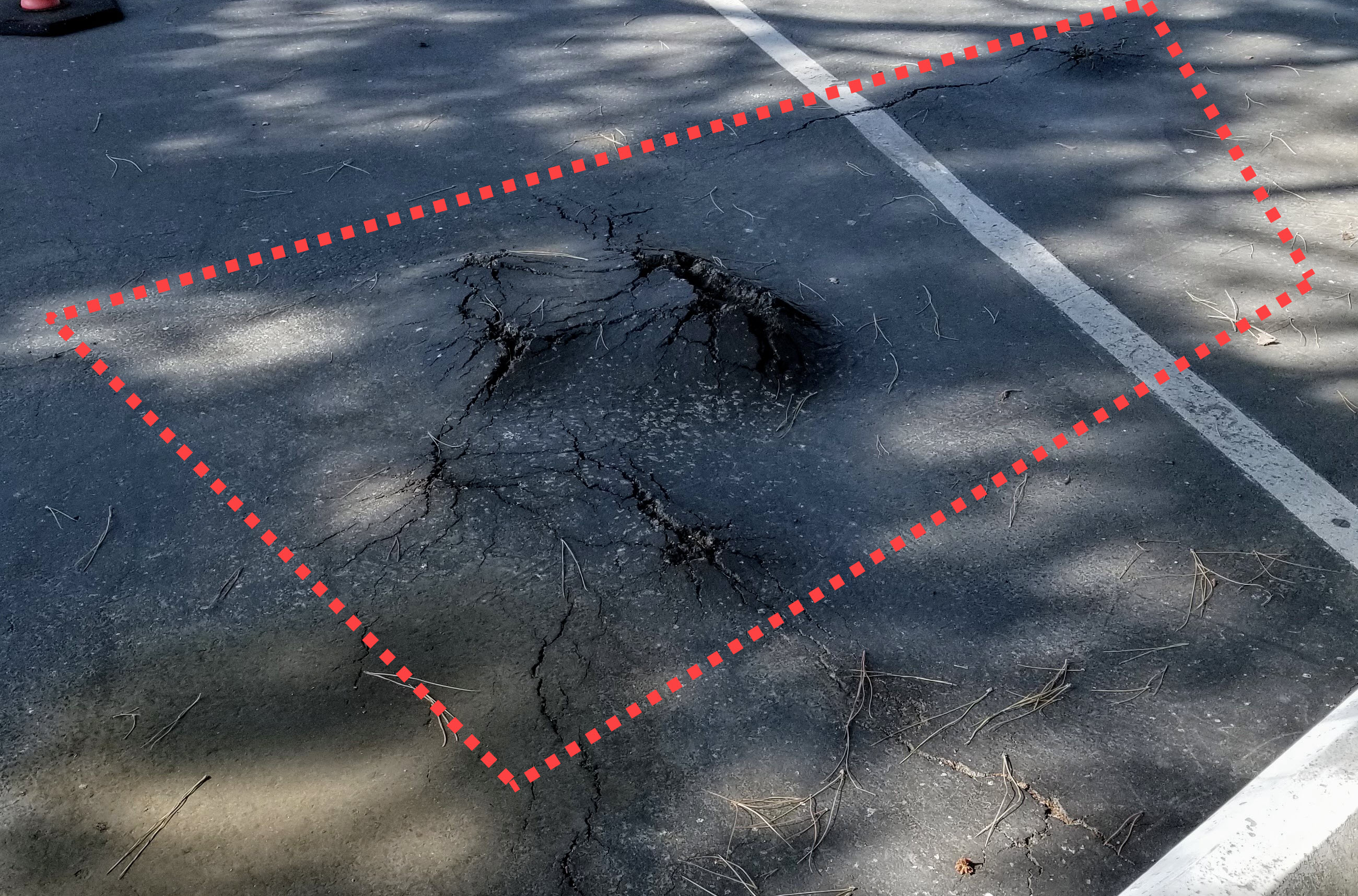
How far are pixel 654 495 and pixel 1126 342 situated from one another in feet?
7.53

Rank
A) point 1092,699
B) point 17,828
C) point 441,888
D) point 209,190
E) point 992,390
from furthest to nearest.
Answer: point 209,190, point 992,390, point 1092,699, point 17,828, point 441,888

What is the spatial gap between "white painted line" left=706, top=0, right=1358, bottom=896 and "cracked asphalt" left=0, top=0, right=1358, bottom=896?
0.09m

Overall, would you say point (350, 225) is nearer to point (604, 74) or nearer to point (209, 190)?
point (209, 190)

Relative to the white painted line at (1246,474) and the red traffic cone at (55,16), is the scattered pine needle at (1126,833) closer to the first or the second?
the white painted line at (1246,474)

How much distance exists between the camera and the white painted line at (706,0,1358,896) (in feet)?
9.02

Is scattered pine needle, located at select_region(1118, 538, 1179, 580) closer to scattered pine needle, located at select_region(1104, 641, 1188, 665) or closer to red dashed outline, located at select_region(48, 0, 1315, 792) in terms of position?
scattered pine needle, located at select_region(1104, 641, 1188, 665)

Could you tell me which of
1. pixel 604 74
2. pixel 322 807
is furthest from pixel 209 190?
pixel 322 807

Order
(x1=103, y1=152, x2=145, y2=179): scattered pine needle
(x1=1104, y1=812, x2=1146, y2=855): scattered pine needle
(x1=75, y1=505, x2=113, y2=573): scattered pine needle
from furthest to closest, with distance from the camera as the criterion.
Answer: (x1=103, y1=152, x2=145, y2=179): scattered pine needle
(x1=75, y1=505, x2=113, y2=573): scattered pine needle
(x1=1104, y1=812, x2=1146, y2=855): scattered pine needle

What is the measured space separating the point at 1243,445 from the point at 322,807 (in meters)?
3.59

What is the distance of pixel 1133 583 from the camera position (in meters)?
3.76

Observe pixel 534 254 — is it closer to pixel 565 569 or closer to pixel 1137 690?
pixel 565 569

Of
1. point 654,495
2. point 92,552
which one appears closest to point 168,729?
point 92,552

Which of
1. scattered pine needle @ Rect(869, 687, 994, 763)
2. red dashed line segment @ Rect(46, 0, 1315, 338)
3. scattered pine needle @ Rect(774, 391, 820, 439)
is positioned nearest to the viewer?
scattered pine needle @ Rect(869, 687, 994, 763)

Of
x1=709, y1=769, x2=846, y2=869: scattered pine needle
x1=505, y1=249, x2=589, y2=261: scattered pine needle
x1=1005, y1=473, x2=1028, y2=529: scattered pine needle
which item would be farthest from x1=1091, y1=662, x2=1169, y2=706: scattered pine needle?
x1=505, y1=249, x2=589, y2=261: scattered pine needle
